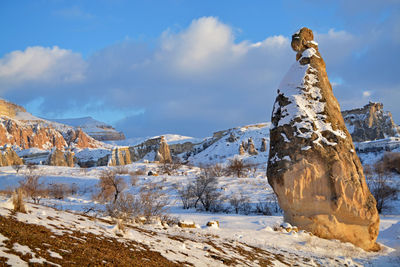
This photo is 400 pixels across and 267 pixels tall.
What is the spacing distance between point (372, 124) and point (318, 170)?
87369 millimetres

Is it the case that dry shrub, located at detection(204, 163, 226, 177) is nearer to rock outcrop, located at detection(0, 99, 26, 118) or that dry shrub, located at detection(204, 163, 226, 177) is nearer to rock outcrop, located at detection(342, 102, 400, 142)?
rock outcrop, located at detection(342, 102, 400, 142)

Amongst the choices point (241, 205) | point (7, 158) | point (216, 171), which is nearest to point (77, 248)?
point (241, 205)

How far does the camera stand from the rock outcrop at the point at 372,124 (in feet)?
268

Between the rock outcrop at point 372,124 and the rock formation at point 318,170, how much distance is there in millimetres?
81276

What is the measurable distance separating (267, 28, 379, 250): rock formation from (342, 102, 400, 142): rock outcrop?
81.3 meters

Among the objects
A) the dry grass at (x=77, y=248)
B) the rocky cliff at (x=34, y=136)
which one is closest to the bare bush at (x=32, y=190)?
the dry grass at (x=77, y=248)

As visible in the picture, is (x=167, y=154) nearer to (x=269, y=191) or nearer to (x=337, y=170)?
(x=269, y=191)

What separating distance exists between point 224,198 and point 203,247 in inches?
687

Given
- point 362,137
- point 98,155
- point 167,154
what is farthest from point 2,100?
point 362,137

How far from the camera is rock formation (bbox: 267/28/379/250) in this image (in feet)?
30.9

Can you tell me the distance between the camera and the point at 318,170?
9.62 m

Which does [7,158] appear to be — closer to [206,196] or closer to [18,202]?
[206,196]

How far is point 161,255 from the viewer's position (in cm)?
464

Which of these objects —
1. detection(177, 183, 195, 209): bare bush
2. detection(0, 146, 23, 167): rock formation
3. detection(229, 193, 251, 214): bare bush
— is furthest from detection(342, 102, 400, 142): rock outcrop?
detection(0, 146, 23, 167): rock formation
